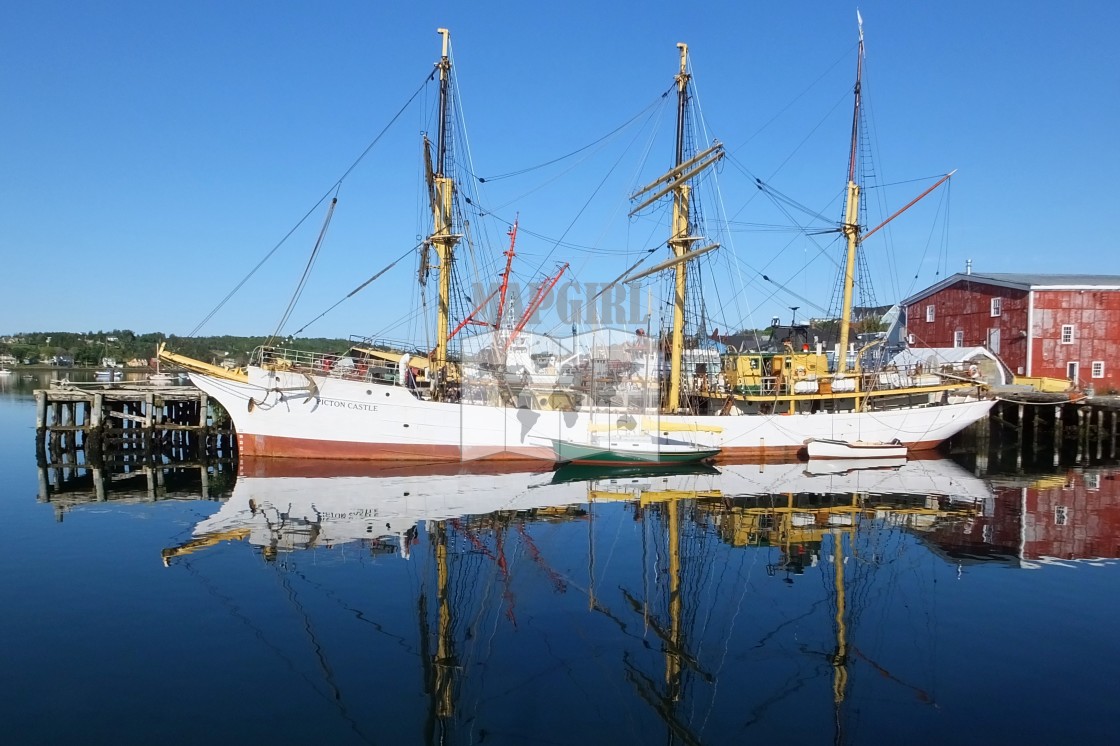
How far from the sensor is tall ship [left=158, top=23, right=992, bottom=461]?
89.7ft

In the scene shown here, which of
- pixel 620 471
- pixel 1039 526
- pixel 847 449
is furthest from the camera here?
pixel 847 449

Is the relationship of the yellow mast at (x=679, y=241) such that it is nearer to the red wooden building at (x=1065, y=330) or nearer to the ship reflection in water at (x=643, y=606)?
the ship reflection in water at (x=643, y=606)

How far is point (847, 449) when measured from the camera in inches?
1186

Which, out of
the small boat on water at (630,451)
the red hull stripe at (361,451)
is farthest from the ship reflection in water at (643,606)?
the red hull stripe at (361,451)

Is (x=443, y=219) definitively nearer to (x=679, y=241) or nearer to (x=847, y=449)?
(x=679, y=241)

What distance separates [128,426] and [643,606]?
3135 centimetres

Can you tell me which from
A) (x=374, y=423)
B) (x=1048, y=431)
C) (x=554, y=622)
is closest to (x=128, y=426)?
(x=374, y=423)

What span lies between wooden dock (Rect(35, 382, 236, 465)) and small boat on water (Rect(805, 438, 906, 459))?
25402 mm

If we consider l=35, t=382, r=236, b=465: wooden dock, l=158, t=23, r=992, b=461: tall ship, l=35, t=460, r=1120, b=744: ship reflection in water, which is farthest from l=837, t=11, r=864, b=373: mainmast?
l=35, t=382, r=236, b=465: wooden dock

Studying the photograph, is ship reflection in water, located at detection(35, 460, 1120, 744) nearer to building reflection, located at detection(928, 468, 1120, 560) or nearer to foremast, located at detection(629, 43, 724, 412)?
building reflection, located at detection(928, 468, 1120, 560)

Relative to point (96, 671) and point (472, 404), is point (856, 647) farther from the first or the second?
point (472, 404)

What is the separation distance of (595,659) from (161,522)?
1302 centimetres

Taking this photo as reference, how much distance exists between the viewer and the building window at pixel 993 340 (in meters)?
42.5

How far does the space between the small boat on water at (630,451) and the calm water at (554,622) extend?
7042 millimetres
